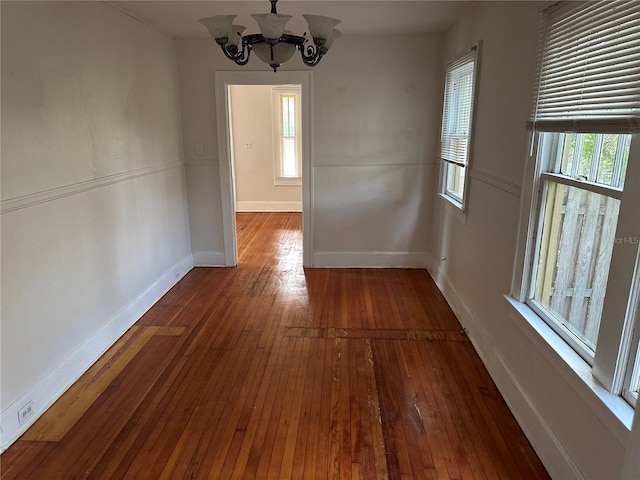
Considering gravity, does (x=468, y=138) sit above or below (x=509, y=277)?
above

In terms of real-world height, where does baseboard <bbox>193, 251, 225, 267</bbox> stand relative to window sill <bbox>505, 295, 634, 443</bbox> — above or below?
below

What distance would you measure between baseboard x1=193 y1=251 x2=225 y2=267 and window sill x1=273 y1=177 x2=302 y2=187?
10.5 feet

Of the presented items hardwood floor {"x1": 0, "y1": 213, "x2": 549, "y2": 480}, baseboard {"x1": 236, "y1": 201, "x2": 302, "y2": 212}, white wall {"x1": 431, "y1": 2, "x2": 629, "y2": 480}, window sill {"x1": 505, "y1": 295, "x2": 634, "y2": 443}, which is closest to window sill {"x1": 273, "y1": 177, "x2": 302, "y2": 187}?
baseboard {"x1": 236, "y1": 201, "x2": 302, "y2": 212}

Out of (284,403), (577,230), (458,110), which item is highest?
(458,110)

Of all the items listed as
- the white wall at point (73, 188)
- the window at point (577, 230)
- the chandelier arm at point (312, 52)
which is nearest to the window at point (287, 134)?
the white wall at point (73, 188)

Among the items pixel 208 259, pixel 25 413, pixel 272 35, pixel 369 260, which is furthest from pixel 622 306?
pixel 208 259

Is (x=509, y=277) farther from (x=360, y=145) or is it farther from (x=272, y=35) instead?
(x=360, y=145)

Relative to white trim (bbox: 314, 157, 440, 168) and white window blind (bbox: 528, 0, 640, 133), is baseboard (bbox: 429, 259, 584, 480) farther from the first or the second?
white trim (bbox: 314, 157, 440, 168)

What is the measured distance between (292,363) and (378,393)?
62 cm

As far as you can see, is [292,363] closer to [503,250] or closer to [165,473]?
[165,473]

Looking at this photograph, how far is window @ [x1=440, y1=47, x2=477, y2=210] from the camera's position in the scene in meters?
3.37

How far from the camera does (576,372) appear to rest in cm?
172

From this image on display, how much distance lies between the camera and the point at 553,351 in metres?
1.90

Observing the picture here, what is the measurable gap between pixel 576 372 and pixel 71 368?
8.86ft
